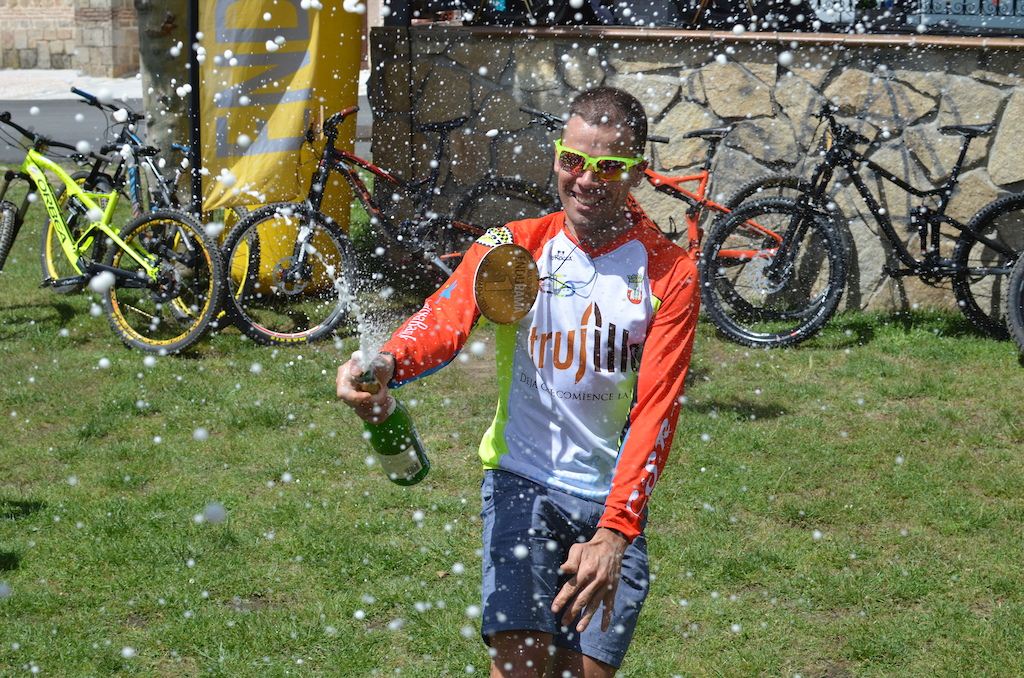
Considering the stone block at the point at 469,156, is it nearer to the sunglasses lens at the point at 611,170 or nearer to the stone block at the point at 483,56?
the stone block at the point at 483,56

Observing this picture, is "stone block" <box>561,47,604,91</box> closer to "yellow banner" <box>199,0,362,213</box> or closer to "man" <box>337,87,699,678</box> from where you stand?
"yellow banner" <box>199,0,362,213</box>

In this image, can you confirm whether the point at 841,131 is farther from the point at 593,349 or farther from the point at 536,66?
the point at 593,349

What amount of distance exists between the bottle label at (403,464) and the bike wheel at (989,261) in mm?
6005

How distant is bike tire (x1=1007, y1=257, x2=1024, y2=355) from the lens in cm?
745

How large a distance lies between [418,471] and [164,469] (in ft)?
10.7

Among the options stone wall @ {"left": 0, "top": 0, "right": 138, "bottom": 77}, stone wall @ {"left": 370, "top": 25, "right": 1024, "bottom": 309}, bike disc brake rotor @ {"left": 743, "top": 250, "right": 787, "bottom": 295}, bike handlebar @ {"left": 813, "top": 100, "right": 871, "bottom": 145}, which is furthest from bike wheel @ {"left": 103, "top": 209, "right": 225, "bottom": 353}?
stone wall @ {"left": 0, "top": 0, "right": 138, "bottom": 77}

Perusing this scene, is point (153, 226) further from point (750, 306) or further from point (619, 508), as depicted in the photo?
point (619, 508)

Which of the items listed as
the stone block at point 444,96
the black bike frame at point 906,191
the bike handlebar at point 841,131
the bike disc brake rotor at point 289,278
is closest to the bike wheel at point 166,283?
the bike disc brake rotor at point 289,278

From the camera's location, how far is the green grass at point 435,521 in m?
4.20

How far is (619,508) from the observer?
8.77ft

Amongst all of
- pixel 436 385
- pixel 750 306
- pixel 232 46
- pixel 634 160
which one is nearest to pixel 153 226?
pixel 232 46

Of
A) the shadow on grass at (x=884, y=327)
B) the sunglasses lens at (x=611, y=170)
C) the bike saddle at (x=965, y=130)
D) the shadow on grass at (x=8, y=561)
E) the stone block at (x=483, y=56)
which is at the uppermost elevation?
the stone block at (x=483, y=56)

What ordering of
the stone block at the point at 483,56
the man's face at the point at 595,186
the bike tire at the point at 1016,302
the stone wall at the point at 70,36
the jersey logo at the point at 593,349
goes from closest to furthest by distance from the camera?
the man's face at the point at 595,186, the jersey logo at the point at 593,349, the bike tire at the point at 1016,302, the stone block at the point at 483,56, the stone wall at the point at 70,36

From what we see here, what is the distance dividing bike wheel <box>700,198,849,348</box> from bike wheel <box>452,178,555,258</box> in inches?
60.0
